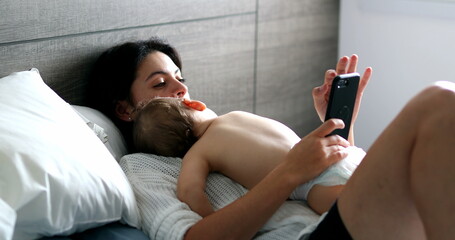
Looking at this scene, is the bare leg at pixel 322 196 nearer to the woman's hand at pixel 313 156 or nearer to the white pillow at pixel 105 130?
the woman's hand at pixel 313 156

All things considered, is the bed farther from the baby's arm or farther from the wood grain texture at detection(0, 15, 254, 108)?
the baby's arm

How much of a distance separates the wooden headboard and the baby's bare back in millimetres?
525

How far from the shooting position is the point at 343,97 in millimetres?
1581

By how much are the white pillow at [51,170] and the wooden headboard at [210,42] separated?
23 centimetres

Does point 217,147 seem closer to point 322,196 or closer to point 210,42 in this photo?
point 322,196

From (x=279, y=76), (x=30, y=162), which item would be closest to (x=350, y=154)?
(x=30, y=162)

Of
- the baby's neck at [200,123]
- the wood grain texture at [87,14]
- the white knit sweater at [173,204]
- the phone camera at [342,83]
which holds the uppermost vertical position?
the wood grain texture at [87,14]

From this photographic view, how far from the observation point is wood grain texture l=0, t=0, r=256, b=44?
175cm

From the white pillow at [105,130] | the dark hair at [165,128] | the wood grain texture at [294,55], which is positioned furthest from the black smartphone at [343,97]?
the wood grain texture at [294,55]

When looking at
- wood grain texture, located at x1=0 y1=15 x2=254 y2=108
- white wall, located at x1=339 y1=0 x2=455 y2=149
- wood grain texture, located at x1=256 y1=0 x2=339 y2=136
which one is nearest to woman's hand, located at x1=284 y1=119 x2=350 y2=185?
wood grain texture, located at x1=0 y1=15 x2=254 y2=108

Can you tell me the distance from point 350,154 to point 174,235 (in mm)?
463

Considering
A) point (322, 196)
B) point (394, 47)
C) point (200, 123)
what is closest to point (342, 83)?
point (322, 196)

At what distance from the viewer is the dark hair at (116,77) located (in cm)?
190

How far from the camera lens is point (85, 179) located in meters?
1.41
